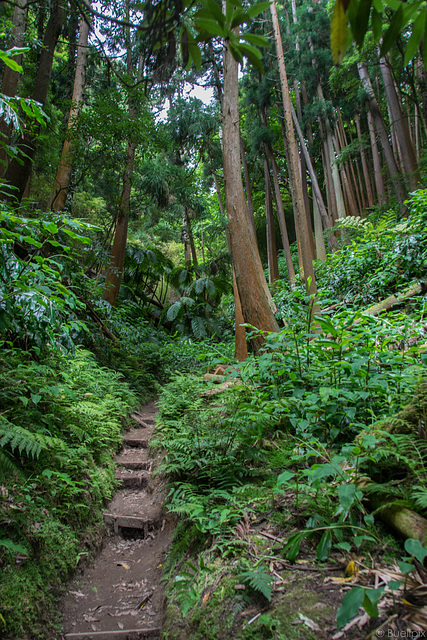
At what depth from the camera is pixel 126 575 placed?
9.05 ft

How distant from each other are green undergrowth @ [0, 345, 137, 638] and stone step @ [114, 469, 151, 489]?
0.74 ft

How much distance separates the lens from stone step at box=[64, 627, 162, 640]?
204 cm

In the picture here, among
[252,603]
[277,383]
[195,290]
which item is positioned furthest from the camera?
[195,290]

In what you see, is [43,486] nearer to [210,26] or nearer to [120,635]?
[120,635]

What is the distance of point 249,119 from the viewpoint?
48.2 ft

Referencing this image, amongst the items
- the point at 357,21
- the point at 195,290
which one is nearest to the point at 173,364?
the point at 195,290

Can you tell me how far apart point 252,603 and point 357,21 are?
2.24 metres

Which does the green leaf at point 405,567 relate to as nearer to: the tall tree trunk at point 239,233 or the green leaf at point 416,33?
the green leaf at point 416,33

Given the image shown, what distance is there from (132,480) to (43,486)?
1.58 meters

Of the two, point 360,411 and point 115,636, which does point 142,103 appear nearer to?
point 360,411

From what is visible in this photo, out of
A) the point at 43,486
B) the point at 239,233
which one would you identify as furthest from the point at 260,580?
the point at 239,233

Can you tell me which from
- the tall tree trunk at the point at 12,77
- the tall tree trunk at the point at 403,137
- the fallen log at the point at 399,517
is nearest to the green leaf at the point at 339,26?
the fallen log at the point at 399,517

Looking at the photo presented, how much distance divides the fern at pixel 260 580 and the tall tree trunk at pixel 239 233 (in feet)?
11.4

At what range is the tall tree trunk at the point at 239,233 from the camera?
17.4 feet
